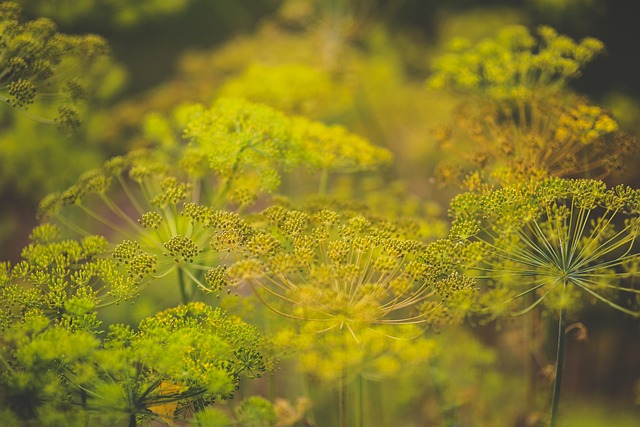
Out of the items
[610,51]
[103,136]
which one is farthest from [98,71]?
[610,51]

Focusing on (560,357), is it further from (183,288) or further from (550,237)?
(183,288)

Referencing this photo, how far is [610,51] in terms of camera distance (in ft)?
8.58

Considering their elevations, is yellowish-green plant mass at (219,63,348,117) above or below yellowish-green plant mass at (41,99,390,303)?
above

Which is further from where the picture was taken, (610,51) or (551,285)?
(610,51)

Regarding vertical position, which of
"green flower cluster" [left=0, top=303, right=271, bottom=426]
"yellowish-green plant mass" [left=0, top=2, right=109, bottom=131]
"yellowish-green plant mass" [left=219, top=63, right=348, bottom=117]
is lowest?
"green flower cluster" [left=0, top=303, right=271, bottom=426]

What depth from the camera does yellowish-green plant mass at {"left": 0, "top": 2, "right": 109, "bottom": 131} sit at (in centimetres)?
141

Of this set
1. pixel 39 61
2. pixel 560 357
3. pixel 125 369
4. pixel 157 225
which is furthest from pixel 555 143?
pixel 39 61

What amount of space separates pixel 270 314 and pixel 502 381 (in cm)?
140

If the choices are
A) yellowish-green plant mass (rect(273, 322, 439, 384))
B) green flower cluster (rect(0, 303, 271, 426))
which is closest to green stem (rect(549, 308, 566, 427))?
yellowish-green plant mass (rect(273, 322, 439, 384))

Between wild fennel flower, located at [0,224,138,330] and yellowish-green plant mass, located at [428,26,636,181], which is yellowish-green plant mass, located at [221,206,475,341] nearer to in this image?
wild fennel flower, located at [0,224,138,330]

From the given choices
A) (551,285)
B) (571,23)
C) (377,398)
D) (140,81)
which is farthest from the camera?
(140,81)

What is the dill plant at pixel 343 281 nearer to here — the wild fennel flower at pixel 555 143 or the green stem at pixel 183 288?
the green stem at pixel 183 288

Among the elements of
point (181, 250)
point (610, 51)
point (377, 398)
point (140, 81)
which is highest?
point (140, 81)

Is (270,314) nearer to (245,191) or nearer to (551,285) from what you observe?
(245,191)
